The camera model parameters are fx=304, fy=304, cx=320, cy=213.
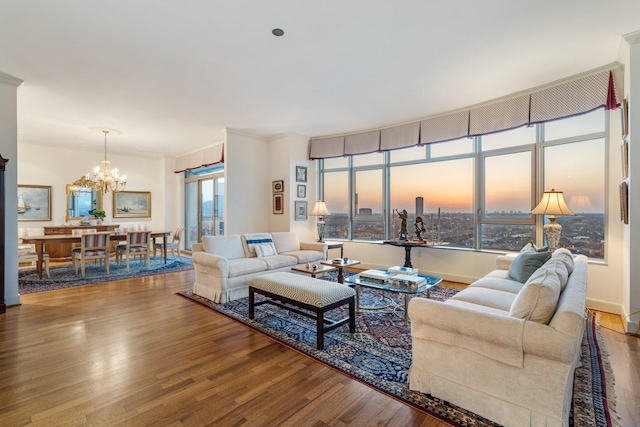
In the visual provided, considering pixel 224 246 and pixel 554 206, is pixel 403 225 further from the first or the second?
pixel 224 246

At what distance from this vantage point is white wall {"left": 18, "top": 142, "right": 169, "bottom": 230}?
22.9ft

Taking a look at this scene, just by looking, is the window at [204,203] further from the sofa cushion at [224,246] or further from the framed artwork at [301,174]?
the sofa cushion at [224,246]

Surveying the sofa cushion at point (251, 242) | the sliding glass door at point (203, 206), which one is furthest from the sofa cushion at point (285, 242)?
the sliding glass door at point (203, 206)

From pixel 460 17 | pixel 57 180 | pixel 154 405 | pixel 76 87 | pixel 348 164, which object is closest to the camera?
pixel 154 405

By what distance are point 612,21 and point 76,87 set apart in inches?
231

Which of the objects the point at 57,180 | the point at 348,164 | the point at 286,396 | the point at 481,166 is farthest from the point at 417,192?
the point at 57,180

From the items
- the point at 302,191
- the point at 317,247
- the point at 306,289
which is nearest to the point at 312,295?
the point at 306,289

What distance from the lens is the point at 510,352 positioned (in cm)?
165

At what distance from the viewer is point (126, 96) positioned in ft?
14.0

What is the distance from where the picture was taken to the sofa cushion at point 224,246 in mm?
4469

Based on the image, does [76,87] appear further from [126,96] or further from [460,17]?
[460,17]

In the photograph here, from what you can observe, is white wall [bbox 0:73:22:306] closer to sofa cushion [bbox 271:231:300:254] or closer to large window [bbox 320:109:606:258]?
sofa cushion [bbox 271:231:300:254]

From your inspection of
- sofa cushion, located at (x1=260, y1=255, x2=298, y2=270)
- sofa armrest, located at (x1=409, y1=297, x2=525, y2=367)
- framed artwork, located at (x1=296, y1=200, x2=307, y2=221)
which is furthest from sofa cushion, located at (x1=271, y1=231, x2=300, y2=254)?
sofa armrest, located at (x1=409, y1=297, x2=525, y2=367)

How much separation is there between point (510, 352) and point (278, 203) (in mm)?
5285
